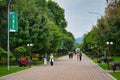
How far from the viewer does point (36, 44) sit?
5444cm

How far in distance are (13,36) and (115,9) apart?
2170 cm

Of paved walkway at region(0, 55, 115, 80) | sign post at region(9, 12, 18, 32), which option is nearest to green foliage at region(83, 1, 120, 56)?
paved walkway at region(0, 55, 115, 80)

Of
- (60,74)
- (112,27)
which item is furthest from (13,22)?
(112,27)

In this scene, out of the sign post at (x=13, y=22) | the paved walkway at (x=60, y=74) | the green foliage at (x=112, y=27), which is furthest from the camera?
the sign post at (x=13, y=22)

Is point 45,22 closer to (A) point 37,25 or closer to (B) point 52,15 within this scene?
(A) point 37,25

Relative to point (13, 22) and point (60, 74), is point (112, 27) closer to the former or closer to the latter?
point (13, 22)

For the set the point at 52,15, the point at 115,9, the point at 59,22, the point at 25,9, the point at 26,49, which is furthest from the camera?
the point at 59,22

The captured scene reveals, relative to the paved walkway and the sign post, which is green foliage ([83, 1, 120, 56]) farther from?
the sign post

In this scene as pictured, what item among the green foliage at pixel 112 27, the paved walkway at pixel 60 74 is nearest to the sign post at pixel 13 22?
the paved walkway at pixel 60 74

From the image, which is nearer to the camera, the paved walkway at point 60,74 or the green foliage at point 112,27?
the paved walkway at point 60,74

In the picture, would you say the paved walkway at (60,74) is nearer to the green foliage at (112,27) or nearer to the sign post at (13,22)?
the sign post at (13,22)

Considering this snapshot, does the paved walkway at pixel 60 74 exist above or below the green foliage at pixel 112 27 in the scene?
below

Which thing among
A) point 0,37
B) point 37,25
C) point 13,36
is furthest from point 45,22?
point 0,37

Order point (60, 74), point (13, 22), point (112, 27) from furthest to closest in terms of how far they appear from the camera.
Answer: point (112, 27), point (13, 22), point (60, 74)
